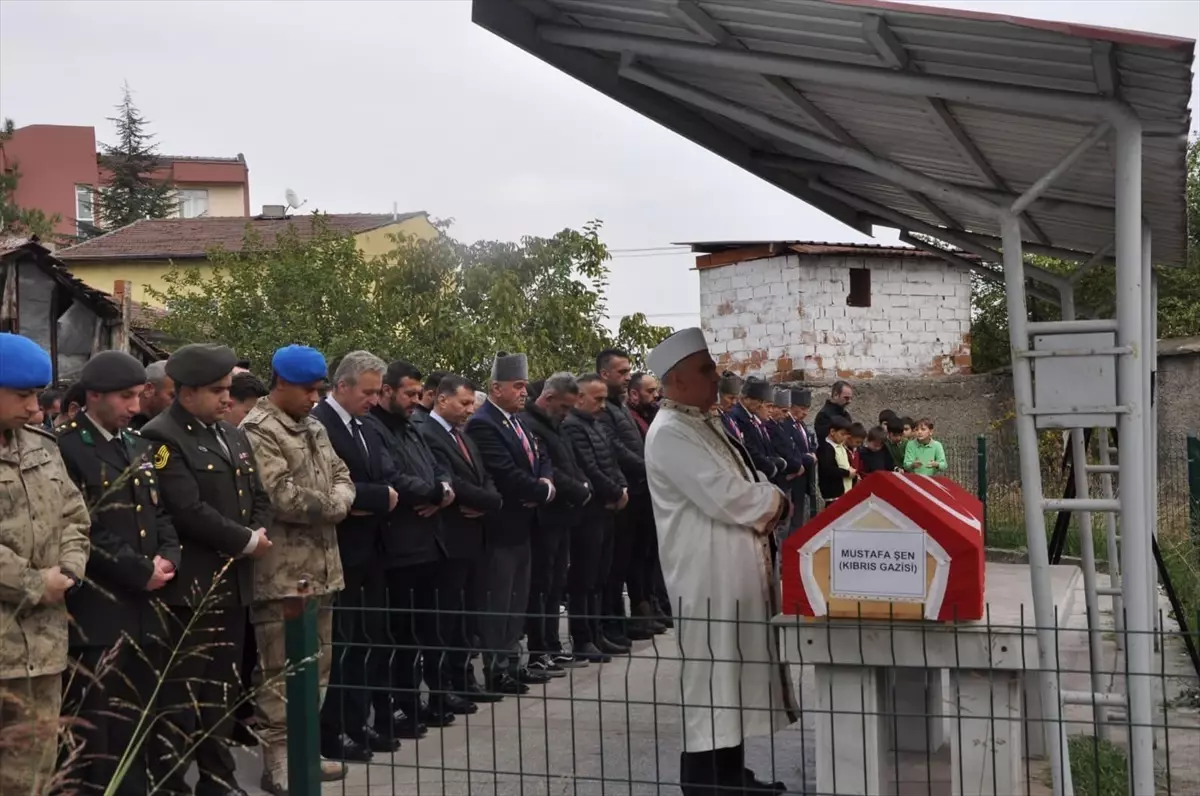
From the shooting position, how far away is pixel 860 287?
26516 mm

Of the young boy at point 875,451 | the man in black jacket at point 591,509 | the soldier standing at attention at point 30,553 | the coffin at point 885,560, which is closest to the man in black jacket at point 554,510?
the man in black jacket at point 591,509

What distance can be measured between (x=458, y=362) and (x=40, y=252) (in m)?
5.70

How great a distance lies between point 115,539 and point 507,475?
371 cm

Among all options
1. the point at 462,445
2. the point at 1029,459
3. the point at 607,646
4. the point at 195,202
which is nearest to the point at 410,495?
the point at 462,445

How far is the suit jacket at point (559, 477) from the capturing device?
31.2 feet

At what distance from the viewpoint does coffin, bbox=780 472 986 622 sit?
496 centimetres

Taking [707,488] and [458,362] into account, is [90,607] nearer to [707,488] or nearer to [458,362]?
[707,488]

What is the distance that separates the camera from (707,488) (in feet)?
19.2

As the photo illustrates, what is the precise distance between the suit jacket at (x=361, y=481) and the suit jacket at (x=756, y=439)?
668cm

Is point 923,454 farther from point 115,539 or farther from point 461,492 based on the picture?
point 115,539

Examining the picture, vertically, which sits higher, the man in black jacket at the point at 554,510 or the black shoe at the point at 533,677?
the man in black jacket at the point at 554,510

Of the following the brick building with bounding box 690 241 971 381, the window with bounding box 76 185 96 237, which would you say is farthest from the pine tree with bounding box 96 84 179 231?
the brick building with bounding box 690 241 971 381

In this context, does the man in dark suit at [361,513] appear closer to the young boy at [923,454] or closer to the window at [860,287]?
the young boy at [923,454]

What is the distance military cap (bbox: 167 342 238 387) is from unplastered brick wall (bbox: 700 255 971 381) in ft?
67.0
